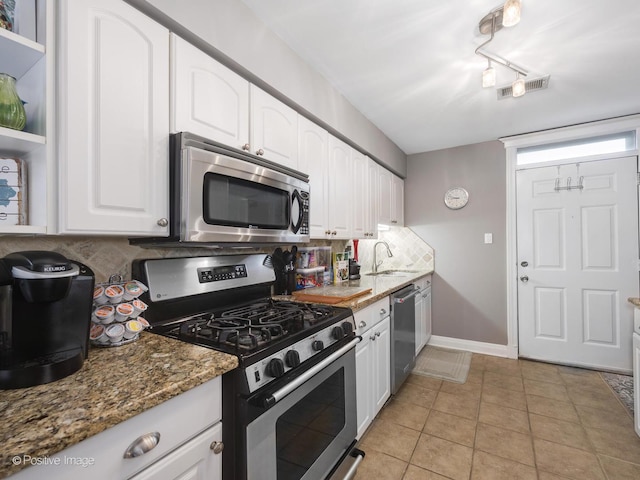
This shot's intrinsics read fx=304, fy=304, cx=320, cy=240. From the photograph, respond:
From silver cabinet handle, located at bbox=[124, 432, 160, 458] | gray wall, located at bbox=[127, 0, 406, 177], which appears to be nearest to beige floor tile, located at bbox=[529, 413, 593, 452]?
silver cabinet handle, located at bbox=[124, 432, 160, 458]

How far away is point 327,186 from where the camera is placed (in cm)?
216

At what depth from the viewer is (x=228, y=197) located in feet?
4.33

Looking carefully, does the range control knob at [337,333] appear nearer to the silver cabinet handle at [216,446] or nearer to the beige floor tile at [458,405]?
the silver cabinet handle at [216,446]

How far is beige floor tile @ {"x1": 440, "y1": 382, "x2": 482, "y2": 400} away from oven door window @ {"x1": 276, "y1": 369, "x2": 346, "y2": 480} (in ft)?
4.75

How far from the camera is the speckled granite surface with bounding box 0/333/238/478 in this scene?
55cm

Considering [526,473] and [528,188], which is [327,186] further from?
[528,188]

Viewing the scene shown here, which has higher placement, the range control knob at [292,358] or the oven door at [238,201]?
the oven door at [238,201]

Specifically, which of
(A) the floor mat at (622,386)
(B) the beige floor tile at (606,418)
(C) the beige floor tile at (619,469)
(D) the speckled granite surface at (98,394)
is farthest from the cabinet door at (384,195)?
(D) the speckled granite surface at (98,394)

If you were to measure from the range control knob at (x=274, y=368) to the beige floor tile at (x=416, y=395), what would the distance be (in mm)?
1730

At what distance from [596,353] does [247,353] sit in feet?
11.5

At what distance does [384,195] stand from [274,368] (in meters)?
2.51

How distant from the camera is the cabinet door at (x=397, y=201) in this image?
11.3ft

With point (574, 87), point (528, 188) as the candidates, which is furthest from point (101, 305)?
point (528, 188)

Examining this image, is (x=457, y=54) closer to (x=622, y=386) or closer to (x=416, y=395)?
(x=416, y=395)
